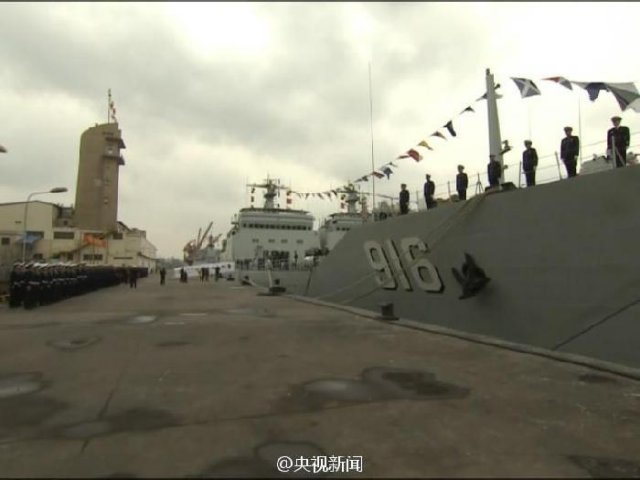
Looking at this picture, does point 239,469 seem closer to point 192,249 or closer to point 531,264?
point 531,264

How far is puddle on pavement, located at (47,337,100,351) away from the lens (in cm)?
834

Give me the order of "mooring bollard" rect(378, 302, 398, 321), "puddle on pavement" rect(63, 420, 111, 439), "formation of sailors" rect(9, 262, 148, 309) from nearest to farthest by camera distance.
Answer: "puddle on pavement" rect(63, 420, 111, 439) < "mooring bollard" rect(378, 302, 398, 321) < "formation of sailors" rect(9, 262, 148, 309)

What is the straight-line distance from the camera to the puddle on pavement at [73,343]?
834 cm

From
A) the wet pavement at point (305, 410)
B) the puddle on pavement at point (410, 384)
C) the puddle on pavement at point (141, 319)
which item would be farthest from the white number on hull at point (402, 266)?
the puddle on pavement at point (141, 319)

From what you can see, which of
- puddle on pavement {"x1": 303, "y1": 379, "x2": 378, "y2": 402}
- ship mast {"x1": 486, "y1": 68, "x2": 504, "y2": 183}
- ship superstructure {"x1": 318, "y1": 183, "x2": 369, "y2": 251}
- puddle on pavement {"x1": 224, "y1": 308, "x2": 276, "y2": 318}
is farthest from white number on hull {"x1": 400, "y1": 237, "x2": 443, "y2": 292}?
ship superstructure {"x1": 318, "y1": 183, "x2": 369, "y2": 251}

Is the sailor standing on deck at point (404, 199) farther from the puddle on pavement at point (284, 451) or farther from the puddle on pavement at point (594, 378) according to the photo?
the puddle on pavement at point (284, 451)

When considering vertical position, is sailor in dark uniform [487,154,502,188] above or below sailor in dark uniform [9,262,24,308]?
above

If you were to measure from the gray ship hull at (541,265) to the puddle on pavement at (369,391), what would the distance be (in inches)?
136

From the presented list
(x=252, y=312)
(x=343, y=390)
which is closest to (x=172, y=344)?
(x=343, y=390)

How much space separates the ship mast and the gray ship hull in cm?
193

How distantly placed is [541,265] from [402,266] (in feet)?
Answer: 14.8

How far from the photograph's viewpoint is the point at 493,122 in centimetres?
1195

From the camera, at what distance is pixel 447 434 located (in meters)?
4.04

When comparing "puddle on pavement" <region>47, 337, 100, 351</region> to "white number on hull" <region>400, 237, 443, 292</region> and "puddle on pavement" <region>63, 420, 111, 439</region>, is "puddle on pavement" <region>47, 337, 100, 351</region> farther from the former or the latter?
"white number on hull" <region>400, 237, 443, 292</region>
